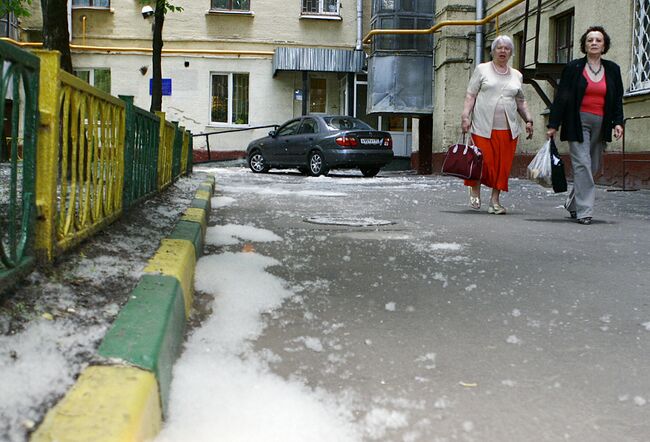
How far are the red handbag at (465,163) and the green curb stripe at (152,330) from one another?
5.40 meters

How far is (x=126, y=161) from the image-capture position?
5.50 metres

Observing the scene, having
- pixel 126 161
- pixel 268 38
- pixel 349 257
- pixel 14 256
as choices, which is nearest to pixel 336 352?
pixel 14 256

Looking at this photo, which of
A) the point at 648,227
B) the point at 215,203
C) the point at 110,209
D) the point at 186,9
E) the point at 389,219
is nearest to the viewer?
the point at 110,209

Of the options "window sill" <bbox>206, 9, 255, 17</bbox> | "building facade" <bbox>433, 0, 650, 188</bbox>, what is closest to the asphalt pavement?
"building facade" <bbox>433, 0, 650, 188</bbox>

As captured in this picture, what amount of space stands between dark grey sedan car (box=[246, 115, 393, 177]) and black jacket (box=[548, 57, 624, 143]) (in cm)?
1071

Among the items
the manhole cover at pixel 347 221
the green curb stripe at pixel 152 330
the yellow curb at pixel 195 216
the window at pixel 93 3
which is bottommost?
the green curb stripe at pixel 152 330

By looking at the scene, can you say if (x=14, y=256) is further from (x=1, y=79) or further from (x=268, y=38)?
(x=268, y=38)

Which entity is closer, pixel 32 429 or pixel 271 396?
pixel 32 429

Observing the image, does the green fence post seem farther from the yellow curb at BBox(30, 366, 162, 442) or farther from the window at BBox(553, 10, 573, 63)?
the window at BBox(553, 10, 573, 63)

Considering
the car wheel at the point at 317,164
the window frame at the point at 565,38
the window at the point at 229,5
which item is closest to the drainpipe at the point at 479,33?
the window frame at the point at 565,38

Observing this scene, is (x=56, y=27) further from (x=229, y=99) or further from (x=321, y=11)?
(x=321, y=11)

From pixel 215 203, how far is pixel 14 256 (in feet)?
20.6

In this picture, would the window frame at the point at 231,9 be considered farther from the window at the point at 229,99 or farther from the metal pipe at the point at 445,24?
the metal pipe at the point at 445,24

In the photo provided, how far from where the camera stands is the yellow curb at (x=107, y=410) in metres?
1.72
